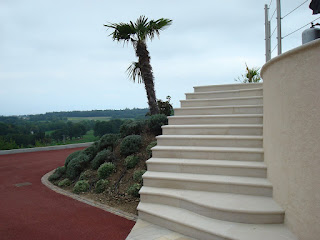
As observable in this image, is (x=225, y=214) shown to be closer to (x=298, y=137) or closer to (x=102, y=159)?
(x=298, y=137)

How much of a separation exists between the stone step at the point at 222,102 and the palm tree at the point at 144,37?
278 cm

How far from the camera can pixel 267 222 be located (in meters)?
2.85

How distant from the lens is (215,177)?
3.70 m

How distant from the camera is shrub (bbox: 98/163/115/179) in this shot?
18.2 feet

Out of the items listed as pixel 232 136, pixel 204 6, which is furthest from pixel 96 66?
pixel 232 136

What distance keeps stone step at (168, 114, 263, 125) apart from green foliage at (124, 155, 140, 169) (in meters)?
1.20

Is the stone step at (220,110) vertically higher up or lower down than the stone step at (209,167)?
higher up

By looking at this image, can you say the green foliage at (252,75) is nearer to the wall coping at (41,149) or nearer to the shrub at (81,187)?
the shrub at (81,187)

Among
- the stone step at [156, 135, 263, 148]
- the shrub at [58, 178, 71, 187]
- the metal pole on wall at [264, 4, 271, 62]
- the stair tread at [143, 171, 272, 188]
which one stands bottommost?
the shrub at [58, 178, 71, 187]

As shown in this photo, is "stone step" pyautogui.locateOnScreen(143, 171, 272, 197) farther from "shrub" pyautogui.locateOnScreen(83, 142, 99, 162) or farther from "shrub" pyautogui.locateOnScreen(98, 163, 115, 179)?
"shrub" pyautogui.locateOnScreen(83, 142, 99, 162)

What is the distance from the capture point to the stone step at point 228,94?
18.1ft

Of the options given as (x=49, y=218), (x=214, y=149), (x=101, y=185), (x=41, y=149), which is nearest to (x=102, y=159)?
(x=101, y=185)

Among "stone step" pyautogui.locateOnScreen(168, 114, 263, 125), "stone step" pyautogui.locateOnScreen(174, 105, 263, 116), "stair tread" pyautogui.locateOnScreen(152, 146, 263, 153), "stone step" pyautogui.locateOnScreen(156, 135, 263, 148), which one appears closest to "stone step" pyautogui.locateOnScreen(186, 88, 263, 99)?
"stone step" pyautogui.locateOnScreen(174, 105, 263, 116)

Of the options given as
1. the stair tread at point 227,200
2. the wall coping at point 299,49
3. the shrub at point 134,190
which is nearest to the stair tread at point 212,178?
the stair tread at point 227,200
